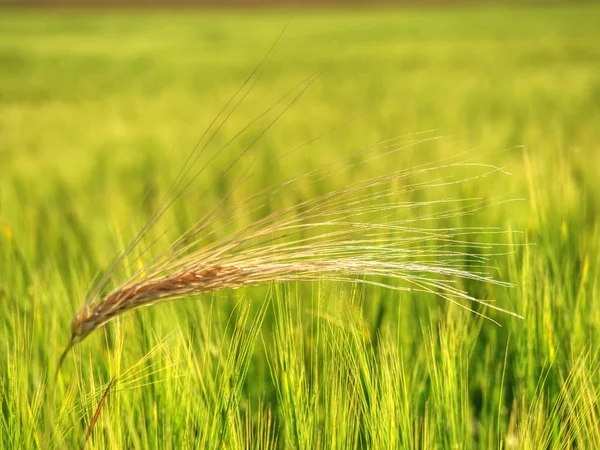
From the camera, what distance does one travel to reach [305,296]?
1648mm

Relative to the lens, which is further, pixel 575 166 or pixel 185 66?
pixel 185 66

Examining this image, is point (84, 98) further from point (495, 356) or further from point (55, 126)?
point (495, 356)

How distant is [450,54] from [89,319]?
374 inches

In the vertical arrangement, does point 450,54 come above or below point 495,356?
above

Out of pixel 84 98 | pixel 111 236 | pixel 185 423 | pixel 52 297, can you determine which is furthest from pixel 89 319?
pixel 84 98

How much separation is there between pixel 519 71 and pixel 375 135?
422cm

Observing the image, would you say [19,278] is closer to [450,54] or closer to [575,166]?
[575,166]

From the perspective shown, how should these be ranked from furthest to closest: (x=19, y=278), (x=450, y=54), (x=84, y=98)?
1. (x=450, y=54)
2. (x=84, y=98)
3. (x=19, y=278)

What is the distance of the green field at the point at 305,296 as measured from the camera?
0.97 metres

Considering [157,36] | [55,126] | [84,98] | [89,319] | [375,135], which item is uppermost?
[157,36]

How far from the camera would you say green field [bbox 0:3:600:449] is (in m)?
0.97

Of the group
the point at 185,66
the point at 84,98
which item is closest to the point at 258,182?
the point at 84,98

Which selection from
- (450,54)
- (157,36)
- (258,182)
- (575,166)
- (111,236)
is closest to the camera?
(111,236)

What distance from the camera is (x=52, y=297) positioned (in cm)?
133
